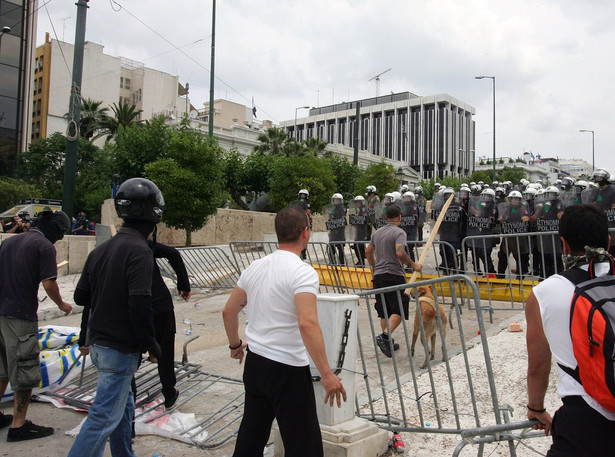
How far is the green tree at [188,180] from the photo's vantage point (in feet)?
56.0

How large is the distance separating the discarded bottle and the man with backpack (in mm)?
1445

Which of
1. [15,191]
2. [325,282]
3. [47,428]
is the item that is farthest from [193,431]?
[15,191]

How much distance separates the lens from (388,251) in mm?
6512

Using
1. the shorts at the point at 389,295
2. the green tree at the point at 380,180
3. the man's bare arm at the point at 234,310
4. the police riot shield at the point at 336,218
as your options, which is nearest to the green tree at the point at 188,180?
the police riot shield at the point at 336,218

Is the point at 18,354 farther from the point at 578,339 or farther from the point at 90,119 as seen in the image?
the point at 90,119

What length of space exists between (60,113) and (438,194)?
61.0 m

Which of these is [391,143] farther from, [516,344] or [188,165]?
[516,344]

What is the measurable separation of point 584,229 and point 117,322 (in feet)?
8.63

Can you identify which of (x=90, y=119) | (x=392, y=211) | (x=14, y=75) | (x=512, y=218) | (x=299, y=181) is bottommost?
(x=392, y=211)

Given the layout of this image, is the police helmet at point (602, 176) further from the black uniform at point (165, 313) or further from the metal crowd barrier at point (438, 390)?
the black uniform at point (165, 313)

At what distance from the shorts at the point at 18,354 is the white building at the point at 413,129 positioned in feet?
394

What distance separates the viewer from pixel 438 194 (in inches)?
523

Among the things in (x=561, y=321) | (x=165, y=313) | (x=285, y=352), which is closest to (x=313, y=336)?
(x=285, y=352)

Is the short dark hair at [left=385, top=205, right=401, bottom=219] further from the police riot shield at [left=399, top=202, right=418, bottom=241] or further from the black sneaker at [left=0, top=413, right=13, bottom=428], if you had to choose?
the police riot shield at [left=399, top=202, right=418, bottom=241]
